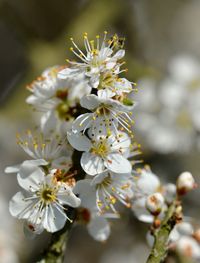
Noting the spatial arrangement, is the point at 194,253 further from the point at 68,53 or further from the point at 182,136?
the point at 68,53

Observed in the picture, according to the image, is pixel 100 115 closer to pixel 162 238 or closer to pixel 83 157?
pixel 83 157

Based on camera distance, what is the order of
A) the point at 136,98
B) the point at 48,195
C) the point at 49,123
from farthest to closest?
the point at 136,98
the point at 49,123
the point at 48,195

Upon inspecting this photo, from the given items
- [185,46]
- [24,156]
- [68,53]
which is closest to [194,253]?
[68,53]

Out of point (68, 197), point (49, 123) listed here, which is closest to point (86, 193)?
point (68, 197)

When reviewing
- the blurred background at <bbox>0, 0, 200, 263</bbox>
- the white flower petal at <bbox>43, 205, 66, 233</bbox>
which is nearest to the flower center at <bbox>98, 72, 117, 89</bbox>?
the white flower petal at <bbox>43, 205, 66, 233</bbox>

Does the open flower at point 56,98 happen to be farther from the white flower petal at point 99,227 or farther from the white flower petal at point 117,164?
the white flower petal at point 99,227

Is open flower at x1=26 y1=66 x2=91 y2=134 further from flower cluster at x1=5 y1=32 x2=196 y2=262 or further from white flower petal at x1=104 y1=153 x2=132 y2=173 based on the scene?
white flower petal at x1=104 y1=153 x2=132 y2=173

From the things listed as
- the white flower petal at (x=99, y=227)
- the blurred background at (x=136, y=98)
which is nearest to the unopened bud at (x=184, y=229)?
the white flower petal at (x=99, y=227)
